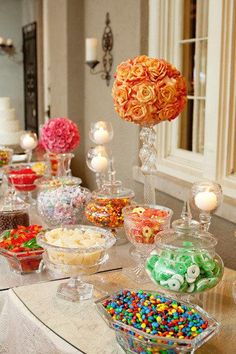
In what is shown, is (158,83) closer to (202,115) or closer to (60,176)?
(60,176)

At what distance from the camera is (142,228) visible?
5.33 ft

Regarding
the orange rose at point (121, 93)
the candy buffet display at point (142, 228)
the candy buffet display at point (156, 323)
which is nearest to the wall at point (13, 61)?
the orange rose at point (121, 93)

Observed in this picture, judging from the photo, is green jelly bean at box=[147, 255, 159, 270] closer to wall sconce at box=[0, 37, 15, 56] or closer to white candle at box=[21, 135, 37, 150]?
Answer: white candle at box=[21, 135, 37, 150]

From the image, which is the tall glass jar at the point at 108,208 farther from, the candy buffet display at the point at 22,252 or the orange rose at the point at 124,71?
the orange rose at the point at 124,71

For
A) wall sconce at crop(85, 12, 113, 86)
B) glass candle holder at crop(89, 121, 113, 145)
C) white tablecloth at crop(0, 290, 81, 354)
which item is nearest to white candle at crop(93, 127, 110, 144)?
glass candle holder at crop(89, 121, 113, 145)

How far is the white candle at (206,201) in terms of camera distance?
1.71 meters

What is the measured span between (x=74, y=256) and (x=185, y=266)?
1.01ft

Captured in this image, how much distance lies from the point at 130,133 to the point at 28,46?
12.9 feet

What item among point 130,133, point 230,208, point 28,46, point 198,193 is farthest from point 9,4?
point 198,193

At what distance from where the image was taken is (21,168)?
2766 mm

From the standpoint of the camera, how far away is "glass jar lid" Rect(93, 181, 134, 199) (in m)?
1.99

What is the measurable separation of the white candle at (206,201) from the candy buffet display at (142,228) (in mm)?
106

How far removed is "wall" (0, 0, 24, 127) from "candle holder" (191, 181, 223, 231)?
606 centimetres

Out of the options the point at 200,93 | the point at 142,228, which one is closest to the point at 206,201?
the point at 142,228
